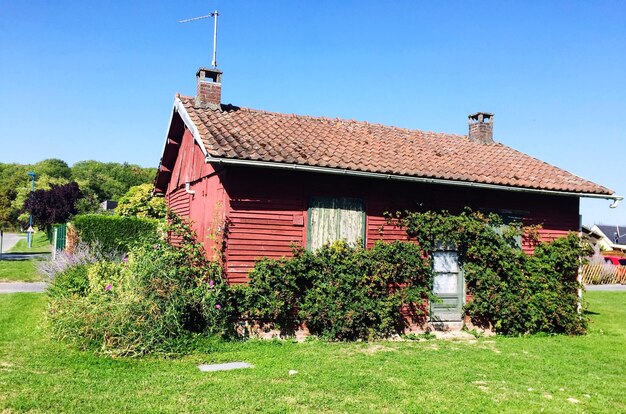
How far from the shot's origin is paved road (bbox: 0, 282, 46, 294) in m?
15.4

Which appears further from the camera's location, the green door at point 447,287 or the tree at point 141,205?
the tree at point 141,205

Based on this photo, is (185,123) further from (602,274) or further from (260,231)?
(602,274)

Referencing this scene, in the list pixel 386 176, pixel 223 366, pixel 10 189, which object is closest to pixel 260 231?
pixel 386 176

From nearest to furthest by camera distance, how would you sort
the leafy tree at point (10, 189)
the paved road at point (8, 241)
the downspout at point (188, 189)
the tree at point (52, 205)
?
the downspout at point (188, 189) → the tree at point (52, 205) → the paved road at point (8, 241) → the leafy tree at point (10, 189)

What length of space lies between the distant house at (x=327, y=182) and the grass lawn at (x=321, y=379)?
216cm

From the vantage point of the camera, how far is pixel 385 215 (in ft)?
36.5

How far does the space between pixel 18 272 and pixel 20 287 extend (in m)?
5.03

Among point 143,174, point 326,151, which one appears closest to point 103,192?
point 143,174

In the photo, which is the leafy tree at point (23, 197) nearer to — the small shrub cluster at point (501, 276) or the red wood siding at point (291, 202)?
the red wood siding at point (291, 202)

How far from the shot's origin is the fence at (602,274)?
29969 mm

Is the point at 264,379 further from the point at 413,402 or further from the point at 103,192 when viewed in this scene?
the point at 103,192

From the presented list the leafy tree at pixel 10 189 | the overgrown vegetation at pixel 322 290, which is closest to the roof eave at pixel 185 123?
the overgrown vegetation at pixel 322 290

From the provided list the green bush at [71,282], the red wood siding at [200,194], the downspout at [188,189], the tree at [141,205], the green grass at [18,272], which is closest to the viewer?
the red wood siding at [200,194]

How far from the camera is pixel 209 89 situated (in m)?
12.2
